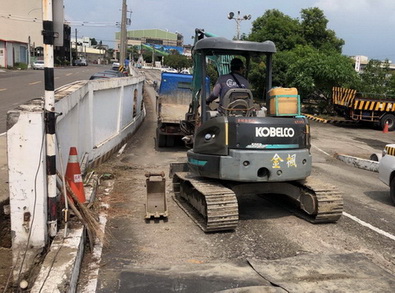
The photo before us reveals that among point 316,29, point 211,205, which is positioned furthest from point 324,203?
point 316,29

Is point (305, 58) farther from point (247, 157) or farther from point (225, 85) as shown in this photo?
point (247, 157)

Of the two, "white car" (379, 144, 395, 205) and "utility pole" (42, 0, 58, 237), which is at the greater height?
"utility pole" (42, 0, 58, 237)

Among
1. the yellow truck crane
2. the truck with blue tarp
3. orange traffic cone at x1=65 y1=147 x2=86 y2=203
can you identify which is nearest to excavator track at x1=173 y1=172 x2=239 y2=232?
orange traffic cone at x1=65 y1=147 x2=86 y2=203

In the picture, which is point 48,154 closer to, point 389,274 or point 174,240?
point 174,240

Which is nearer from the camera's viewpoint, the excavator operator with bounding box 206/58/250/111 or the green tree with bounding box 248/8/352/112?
the excavator operator with bounding box 206/58/250/111

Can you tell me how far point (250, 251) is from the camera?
17.3 ft

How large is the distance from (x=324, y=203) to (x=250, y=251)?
4.95ft

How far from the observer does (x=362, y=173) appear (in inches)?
432

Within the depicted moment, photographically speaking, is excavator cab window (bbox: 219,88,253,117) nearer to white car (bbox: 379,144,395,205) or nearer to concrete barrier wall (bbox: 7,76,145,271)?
concrete barrier wall (bbox: 7,76,145,271)

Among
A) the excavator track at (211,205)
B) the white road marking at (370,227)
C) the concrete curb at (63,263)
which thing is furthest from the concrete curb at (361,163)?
the concrete curb at (63,263)

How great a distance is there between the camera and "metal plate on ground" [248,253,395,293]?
14.1ft

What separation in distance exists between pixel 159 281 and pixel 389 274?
8.43ft

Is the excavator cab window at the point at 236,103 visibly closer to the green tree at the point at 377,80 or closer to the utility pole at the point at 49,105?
the utility pole at the point at 49,105

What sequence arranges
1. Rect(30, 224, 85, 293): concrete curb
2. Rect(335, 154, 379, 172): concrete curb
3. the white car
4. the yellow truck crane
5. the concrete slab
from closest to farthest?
1. Rect(30, 224, 85, 293): concrete curb
2. the concrete slab
3. the white car
4. Rect(335, 154, 379, 172): concrete curb
5. the yellow truck crane
